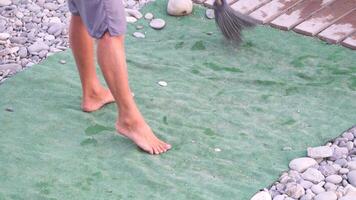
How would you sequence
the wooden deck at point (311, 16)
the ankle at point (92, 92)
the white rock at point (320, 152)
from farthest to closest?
the wooden deck at point (311, 16), the ankle at point (92, 92), the white rock at point (320, 152)

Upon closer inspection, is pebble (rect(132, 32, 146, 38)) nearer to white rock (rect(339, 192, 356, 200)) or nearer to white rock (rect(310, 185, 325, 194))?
white rock (rect(310, 185, 325, 194))

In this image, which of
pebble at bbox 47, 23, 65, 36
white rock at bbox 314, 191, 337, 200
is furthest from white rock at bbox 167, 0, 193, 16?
white rock at bbox 314, 191, 337, 200

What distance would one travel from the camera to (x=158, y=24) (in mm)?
3891

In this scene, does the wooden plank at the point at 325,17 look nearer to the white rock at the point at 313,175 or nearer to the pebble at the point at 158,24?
the pebble at the point at 158,24

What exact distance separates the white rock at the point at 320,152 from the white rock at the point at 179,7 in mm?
1427

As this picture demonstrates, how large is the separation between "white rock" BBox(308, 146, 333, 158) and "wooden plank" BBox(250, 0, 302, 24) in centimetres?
120

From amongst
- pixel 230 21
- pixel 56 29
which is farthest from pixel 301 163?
pixel 56 29

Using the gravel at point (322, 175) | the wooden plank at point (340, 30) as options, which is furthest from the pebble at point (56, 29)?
the gravel at point (322, 175)

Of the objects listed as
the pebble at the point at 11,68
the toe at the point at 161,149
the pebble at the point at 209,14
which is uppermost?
the pebble at the point at 209,14

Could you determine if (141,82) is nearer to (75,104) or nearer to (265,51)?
(75,104)

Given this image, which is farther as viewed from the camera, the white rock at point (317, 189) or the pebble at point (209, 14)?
the pebble at point (209, 14)

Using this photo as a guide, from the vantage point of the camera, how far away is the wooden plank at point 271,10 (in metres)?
3.87

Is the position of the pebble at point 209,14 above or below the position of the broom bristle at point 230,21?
below

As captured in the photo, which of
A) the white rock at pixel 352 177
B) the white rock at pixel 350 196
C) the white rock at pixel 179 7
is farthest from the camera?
the white rock at pixel 179 7
